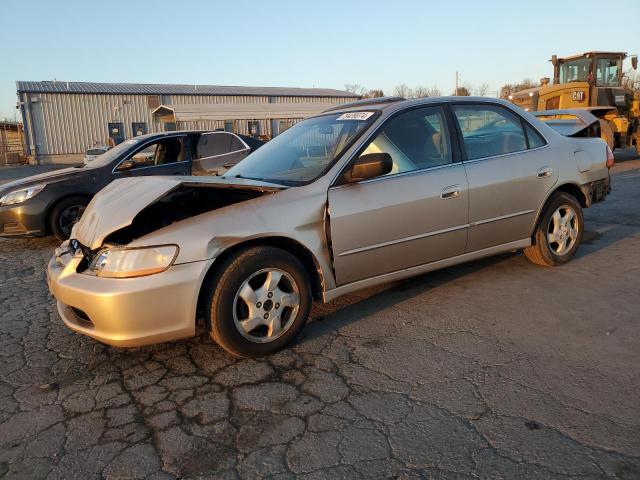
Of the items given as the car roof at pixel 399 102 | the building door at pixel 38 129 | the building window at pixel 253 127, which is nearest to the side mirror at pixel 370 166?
the car roof at pixel 399 102

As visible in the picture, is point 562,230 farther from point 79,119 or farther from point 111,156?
→ point 79,119

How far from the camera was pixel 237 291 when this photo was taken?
2.93 metres

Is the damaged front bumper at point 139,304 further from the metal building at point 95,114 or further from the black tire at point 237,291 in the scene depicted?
the metal building at point 95,114

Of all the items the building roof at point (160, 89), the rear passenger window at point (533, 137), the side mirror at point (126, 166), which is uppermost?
the building roof at point (160, 89)

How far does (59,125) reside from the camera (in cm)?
3164

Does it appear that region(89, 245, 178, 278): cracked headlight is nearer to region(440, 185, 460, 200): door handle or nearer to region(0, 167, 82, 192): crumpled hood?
region(440, 185, 460, 200): door handle

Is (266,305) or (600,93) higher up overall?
(600,93)

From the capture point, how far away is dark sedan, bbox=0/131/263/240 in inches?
247

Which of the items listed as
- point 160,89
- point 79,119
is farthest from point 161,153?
point 160,89

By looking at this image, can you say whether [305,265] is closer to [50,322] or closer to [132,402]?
[132,402]

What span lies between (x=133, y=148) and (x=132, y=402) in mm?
5409

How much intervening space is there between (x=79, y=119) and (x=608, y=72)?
3040cm

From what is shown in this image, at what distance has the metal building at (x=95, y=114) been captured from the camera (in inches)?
1216

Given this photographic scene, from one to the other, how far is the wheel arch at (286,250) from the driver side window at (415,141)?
0.89m
